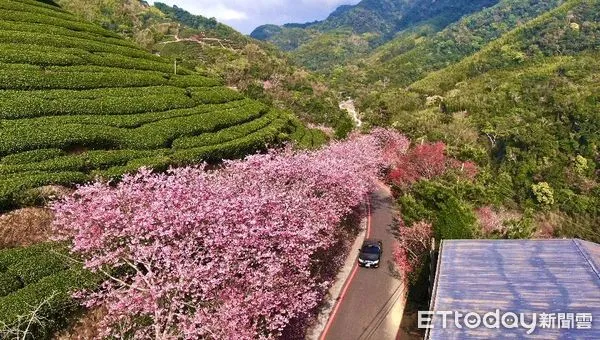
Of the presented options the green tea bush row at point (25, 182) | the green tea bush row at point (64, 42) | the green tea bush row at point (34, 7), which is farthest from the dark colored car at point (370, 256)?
the green tea bush row at point (34, 7)

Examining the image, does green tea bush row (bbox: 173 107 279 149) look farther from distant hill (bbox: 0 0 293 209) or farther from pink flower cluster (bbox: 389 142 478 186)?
pink flower cluster (bbox: 389 142 478 186)

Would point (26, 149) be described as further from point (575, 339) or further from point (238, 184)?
point (575, 339)

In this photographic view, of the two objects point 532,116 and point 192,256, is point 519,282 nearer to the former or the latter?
point 192,256

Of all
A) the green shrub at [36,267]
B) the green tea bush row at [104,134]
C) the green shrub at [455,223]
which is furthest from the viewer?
the green shrub at [455,223]

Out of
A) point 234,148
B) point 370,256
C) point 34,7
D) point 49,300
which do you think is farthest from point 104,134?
point 34,7

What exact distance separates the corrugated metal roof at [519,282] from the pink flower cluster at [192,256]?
643cm

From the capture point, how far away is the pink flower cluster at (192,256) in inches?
575

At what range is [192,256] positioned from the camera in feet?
54.6

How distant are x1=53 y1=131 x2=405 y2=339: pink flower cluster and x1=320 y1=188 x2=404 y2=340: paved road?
12.9ft

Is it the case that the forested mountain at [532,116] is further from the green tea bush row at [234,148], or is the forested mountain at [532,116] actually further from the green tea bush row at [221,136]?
the green tea bush row at [221,136]

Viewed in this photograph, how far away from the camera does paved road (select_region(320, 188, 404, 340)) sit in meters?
23.3

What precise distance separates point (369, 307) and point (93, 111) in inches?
913

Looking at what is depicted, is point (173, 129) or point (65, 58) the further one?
point (65, 58)

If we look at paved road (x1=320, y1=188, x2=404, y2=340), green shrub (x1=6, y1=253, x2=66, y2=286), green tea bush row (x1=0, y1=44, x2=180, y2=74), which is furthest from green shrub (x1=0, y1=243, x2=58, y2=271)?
green tea bush row (x1=0, y1=44, x2=180, y2=74)
